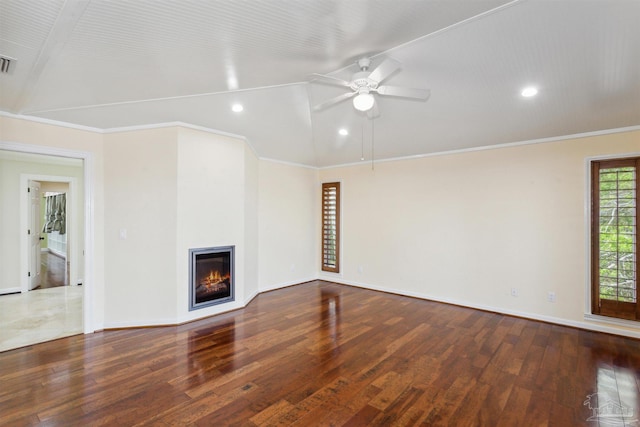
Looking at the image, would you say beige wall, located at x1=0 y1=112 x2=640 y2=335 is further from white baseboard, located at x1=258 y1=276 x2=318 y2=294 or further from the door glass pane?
the door glass pane

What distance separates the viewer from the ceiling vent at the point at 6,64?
6.85 ft

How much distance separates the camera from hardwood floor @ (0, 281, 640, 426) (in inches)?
85.8

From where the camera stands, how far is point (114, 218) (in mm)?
3781

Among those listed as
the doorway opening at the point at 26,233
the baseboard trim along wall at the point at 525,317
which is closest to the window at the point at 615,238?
the baseboard trim along wall at the point at 525,317

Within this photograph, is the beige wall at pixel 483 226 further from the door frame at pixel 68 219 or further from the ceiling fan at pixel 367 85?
the door frame at pixel 68 219

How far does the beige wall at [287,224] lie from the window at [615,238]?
4.67 metres

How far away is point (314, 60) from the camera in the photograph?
246cm

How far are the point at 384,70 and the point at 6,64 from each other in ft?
9.24

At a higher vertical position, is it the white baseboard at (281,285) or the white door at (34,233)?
the white door at (34,233)

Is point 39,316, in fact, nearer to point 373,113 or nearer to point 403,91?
point 373,113

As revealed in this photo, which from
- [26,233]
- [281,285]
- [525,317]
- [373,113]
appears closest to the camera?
[373,113]

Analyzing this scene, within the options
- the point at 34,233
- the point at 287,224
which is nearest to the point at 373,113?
the point at 287,224

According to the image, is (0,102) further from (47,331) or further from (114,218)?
(47,331)

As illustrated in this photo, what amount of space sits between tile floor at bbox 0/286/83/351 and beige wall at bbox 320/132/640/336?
466 centimetres
